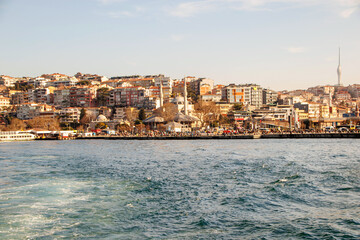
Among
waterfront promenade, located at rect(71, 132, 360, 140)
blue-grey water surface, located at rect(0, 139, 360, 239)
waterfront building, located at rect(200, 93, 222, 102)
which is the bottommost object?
blue-grey water surface, located at rect(0, 139, 360, 239)

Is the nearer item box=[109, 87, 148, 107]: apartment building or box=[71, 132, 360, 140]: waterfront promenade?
box=[71, 132, 360, 140]: waterfront promenade

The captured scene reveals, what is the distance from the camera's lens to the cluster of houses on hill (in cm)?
8175

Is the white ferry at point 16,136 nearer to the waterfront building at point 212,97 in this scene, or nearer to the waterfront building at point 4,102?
the waterfront building at point 4,102

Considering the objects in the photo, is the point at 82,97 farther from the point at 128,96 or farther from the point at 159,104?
the point at 159,104

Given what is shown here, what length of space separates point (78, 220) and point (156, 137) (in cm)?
4826

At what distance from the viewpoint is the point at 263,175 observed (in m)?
17.3

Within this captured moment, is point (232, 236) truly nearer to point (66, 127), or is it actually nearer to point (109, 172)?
point (109, 172)

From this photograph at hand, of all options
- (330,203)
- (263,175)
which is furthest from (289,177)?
(330,203)

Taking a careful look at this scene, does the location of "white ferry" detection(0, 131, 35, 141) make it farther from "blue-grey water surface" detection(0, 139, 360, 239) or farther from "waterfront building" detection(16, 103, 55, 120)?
"blue-grey water surface" detection(0, 139, 360, 239)

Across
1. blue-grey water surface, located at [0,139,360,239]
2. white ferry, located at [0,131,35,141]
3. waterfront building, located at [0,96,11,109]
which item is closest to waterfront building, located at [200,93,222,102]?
white ferry, located at [0,131,35,141]

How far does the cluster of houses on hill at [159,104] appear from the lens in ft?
268

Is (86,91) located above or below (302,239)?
above

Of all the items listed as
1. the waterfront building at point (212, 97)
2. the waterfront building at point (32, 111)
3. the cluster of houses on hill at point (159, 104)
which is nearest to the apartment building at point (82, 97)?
the cluster of houses on hill at point (159, 104)

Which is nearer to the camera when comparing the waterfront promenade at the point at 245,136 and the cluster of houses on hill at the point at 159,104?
the waterfront promenade at the point at 245,136
